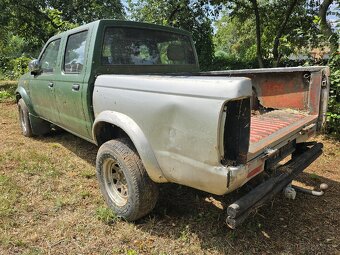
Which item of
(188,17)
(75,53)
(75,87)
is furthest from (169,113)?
(188,17)

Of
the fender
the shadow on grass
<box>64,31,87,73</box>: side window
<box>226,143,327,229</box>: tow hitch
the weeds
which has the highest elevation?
<box>64,31,87,73</box>: side window

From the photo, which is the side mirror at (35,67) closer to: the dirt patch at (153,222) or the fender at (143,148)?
the dirt patch at (153,222)

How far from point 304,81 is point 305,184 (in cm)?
142

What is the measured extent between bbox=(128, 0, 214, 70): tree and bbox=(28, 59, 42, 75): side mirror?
22.2ft

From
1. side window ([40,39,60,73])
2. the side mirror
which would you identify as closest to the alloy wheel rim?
side window ([40,39,60,73])

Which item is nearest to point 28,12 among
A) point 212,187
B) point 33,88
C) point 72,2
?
point 72,2

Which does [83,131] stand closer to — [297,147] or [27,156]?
[27,156]

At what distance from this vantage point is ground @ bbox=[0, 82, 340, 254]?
2863 millimetres

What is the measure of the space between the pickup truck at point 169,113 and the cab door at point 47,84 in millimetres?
24

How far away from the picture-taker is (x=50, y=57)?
4918 millimetres

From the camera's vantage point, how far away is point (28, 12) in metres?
13.6

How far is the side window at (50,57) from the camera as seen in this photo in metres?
4.67

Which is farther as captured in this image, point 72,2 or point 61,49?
point 72,2

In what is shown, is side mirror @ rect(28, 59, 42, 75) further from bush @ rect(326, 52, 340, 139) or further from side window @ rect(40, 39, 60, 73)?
bush @ rect(326, 52, 340, 139)
